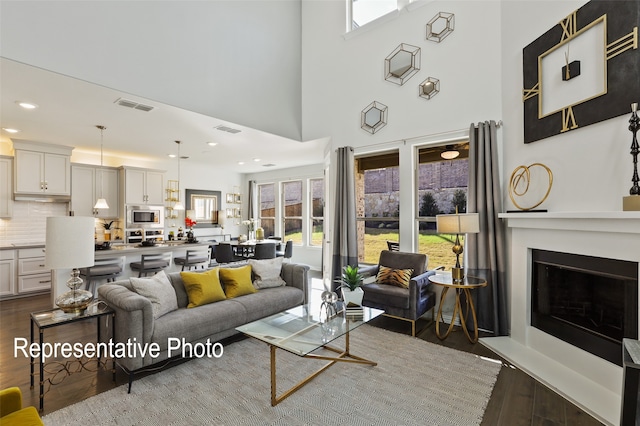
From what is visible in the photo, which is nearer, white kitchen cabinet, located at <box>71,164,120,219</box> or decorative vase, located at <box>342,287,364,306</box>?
decorative vase, located at <box>342,287,364,306</box>

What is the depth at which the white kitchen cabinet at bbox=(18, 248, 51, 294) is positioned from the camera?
522 cm

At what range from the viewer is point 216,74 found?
4.32 m

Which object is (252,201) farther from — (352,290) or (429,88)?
(352,290)

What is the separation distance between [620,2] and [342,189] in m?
3.42

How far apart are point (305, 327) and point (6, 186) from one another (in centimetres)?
612

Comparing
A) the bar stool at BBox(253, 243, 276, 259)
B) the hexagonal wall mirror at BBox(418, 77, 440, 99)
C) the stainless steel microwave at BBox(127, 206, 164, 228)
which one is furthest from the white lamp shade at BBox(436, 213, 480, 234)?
the stainless steel microwave at BBox(127, 206, 164, 228)

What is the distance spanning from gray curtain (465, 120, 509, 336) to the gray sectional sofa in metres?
2.24

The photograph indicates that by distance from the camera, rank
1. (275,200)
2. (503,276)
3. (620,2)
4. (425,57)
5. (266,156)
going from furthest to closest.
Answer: (275,200), (266,156), (425,57), (503,276), (620,2)

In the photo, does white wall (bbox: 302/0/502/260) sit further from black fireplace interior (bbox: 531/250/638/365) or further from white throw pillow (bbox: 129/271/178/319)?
white throw pillow (bbox: 129/271/178/319)

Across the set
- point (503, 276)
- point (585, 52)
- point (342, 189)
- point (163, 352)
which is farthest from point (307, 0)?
point (163, 352)

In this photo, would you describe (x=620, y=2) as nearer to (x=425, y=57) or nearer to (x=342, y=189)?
(x=425, y=57)

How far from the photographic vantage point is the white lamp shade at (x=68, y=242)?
90.7 inches

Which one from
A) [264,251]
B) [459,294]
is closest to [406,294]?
[459,294]

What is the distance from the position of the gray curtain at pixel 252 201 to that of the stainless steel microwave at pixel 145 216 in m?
2.50
